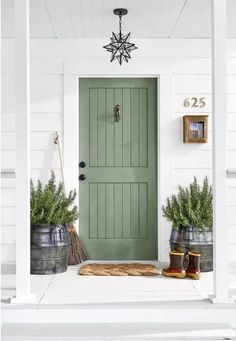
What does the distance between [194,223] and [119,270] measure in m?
0.83

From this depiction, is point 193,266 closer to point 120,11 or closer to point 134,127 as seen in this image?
point 134,127

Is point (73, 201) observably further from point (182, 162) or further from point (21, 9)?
point (21, 9)

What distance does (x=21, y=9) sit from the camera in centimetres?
361

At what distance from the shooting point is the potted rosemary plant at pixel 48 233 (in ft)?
15.6

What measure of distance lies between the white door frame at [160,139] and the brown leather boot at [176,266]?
0.85 metres

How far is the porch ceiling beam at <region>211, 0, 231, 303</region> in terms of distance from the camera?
358cm

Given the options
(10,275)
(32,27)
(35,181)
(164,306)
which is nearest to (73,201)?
(35,181)

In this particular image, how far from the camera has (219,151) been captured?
3.59 meters

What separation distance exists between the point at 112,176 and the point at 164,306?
7.35 feet

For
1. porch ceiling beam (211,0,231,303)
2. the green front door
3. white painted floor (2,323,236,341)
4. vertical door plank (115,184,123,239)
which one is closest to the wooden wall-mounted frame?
the green front door

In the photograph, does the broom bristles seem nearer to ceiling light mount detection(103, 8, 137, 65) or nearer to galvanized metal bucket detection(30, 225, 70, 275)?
galvanized metal bucket detection(30, 225, 70, 275)

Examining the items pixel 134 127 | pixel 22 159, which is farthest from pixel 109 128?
pixel 22 159

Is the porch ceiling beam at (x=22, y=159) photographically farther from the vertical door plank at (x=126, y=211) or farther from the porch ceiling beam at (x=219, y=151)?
the vertical door plank at (x=126, y=211)

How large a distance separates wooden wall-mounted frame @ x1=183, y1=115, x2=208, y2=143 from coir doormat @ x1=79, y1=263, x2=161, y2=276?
1.37 meters
